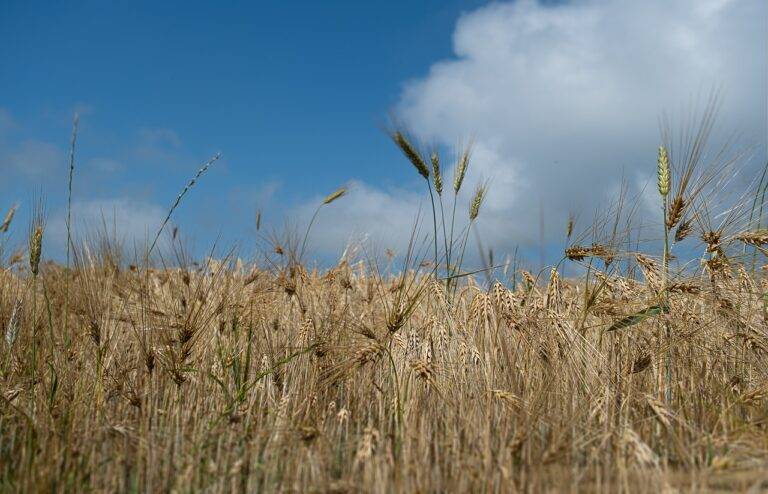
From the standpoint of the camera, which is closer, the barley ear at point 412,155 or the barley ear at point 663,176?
the barley ear at point 663,176

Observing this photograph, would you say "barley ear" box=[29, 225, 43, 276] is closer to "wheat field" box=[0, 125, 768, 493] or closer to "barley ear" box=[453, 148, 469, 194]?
"wheat field" box=[0, 125, 768, 493]

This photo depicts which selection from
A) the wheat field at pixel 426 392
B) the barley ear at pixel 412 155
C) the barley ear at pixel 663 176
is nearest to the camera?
the wheat field at pixel 426 392

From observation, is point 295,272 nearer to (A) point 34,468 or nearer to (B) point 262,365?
(B) point 262,365

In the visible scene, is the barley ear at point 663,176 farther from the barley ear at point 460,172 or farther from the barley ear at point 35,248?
the barley ear at point 35,248

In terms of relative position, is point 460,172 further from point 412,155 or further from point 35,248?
point 35,248

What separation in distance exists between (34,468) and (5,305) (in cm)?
356

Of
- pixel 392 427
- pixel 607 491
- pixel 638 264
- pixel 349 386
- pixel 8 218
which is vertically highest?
pixel 8 218

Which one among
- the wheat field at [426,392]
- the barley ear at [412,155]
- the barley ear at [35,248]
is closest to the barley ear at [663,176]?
the wheat field at [426,392]

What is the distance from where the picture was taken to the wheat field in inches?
96.0

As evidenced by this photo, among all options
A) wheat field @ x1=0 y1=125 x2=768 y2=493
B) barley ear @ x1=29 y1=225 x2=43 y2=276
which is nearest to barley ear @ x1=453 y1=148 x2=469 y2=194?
wheat field @ x1=0 y1=125 x2=768 y2=493

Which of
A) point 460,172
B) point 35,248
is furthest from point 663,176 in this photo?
point 35,248

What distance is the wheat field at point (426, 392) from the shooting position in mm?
2439

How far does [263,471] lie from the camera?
8.40ft

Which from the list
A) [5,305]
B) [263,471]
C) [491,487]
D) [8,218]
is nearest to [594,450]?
[491,487]
